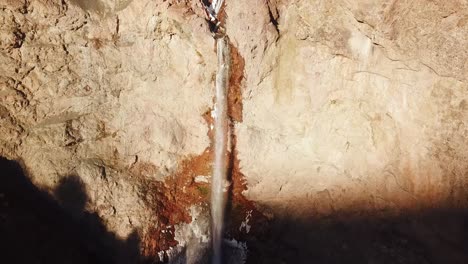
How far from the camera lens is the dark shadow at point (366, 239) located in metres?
5.62

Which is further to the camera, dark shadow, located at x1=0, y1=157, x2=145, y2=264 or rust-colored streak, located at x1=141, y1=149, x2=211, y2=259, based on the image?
rust-colored streak, located at x1=141, y1=149, x2=211, y2=259

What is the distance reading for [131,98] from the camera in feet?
23.9

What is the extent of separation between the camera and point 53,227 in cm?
646

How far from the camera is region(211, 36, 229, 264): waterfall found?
7.23 m

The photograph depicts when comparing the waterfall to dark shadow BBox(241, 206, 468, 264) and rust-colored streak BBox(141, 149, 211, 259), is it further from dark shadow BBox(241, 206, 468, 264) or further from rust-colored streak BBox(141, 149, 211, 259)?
dark shadow BBox(241, 206, 468, 264)

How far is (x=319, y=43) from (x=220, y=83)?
207 centimetres

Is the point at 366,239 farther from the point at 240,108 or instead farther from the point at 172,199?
the point at 172,199

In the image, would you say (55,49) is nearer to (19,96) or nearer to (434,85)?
(19,96)

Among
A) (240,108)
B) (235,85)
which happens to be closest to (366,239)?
(240,108)

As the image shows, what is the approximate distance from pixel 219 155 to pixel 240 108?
42.2 inches

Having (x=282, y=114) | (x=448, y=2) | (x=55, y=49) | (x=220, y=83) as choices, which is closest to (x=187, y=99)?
(x=220, y=83)

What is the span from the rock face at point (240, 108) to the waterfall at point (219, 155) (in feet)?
0.58

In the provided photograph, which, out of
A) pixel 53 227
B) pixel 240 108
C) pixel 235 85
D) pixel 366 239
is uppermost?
pixel 235 85

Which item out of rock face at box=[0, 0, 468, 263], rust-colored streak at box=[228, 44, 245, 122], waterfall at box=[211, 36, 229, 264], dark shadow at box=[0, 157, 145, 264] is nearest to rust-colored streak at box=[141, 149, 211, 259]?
rock face at box=[0, 0, 468, 263]
